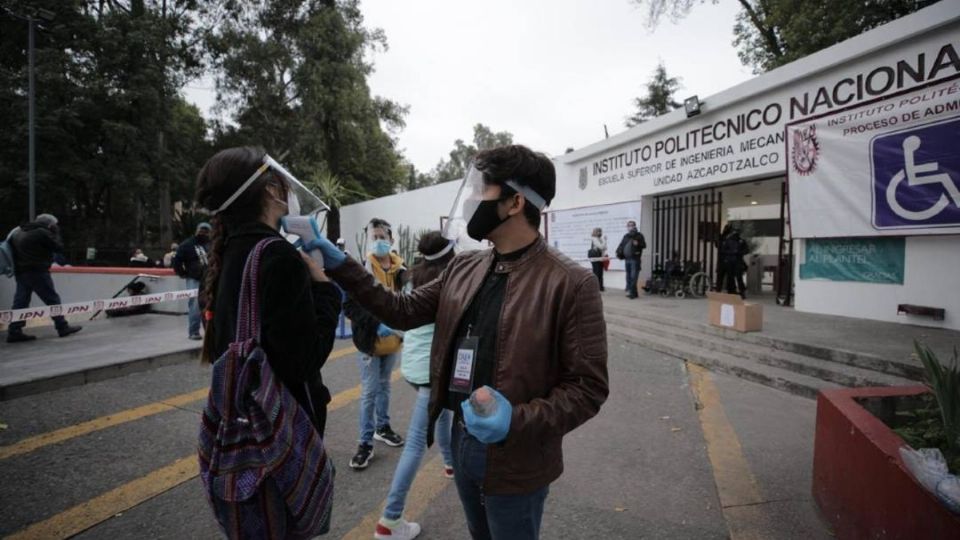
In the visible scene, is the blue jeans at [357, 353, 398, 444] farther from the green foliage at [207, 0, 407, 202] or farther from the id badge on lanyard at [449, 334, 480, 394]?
the green foliage at [207, 0, 407, 202]

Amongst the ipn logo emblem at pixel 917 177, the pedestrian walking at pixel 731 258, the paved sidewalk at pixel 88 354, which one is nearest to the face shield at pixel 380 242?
the paved sidewalk at pixel 88 354

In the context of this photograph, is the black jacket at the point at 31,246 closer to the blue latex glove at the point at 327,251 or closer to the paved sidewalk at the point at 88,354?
the paved sidewalk at the point at 88,354

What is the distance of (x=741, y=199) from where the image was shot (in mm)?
13484

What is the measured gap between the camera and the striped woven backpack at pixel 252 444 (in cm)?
137

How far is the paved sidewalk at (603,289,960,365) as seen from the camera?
498 cm

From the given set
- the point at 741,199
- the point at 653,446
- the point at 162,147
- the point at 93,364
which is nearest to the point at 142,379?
the point at 93,364

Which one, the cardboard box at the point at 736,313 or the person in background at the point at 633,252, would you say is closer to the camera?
the cardboard box at the point at 736,313

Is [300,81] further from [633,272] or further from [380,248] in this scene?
[380,248]

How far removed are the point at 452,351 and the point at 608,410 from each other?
3.24m

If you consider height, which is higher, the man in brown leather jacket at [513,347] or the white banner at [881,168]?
the white banner at [881,168]

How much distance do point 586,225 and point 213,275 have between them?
11978 millimetres

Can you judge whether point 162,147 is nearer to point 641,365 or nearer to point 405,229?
point 405,229

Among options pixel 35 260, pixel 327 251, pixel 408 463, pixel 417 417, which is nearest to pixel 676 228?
pixel 417 417

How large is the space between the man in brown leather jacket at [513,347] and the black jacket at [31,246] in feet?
25.5
